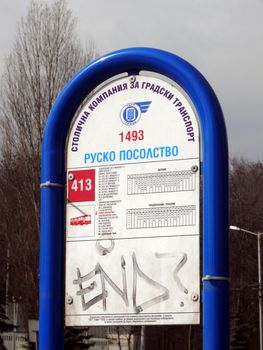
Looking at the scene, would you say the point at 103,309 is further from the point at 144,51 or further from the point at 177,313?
the point at 144,51

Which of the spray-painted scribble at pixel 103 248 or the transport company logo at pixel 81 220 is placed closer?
the spray-painted scribble at pixel 103 248

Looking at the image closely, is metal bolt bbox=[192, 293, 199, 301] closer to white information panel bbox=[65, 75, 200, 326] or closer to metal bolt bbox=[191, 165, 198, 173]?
white information panel bbox=[65, 75, 200, 326]

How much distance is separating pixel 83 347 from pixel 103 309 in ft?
86.9

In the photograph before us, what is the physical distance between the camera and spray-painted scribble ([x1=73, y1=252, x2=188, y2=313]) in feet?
23.5

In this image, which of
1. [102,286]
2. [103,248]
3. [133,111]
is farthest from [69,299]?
[133,111]

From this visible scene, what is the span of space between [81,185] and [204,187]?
3.85ft

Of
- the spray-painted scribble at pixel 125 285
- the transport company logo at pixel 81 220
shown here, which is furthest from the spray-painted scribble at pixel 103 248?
the transport company logo at pixel 81 220

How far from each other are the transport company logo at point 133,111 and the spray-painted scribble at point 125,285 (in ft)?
3.73

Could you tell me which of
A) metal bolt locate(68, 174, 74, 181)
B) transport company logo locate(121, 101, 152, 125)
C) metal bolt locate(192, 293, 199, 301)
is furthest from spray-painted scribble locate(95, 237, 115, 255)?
transport company logo locate(121, 101, 152, 125)

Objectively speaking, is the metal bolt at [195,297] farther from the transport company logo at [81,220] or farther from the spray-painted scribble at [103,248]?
the transport company logo at [81,220]

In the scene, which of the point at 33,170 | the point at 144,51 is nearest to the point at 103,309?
the point at 144,51

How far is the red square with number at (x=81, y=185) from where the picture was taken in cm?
770

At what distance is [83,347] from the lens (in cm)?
3334

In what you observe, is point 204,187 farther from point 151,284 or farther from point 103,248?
point 103,248
